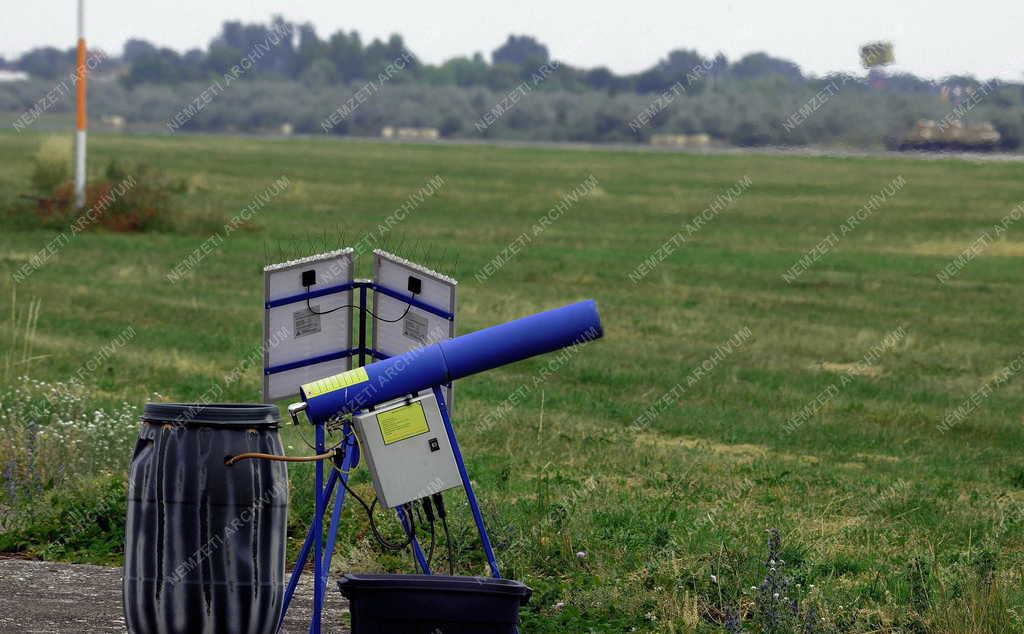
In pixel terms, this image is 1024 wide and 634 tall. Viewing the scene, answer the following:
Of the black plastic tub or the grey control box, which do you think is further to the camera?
the grey control box

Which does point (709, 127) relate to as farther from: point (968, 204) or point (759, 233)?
point (759, 233)

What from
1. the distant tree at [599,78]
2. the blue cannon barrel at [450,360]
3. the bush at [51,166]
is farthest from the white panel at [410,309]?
the distant tree at [599,78]

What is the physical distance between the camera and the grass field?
7848mm

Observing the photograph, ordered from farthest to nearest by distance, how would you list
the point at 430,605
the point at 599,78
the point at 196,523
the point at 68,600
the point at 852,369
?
the point at 599,78 → the point at 852,369 → the point at 68,600 → the point at 196,523 → the point at 430,605

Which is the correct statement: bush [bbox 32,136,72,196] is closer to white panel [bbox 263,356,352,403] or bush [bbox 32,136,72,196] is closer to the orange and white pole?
the orange and white pole

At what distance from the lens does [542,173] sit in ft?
208

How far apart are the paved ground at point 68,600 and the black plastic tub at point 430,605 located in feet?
3.87

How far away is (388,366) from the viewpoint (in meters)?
6.16

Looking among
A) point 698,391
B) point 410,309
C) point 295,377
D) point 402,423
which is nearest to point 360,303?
point 410,309

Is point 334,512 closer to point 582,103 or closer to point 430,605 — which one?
point 430,605

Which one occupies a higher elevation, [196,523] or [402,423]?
[402,423]

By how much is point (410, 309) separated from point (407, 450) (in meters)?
0.80

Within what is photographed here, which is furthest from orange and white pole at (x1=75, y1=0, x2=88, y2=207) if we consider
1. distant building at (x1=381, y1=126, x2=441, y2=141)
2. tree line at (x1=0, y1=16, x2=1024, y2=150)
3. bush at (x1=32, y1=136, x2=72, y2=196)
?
distant building at (x1=381, y1=126, x2=441, y2=141)

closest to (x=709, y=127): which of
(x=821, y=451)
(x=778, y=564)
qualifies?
(x=821, y=451)
